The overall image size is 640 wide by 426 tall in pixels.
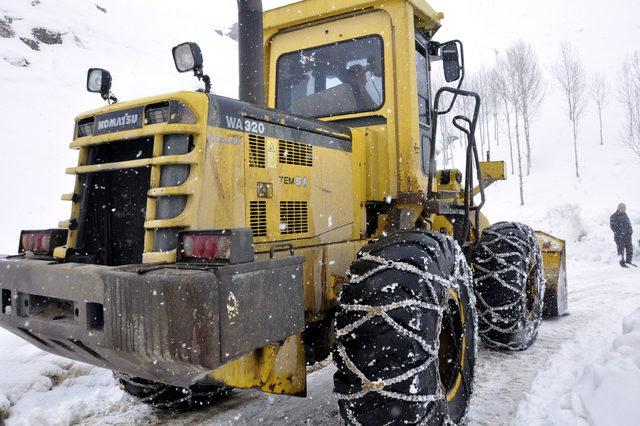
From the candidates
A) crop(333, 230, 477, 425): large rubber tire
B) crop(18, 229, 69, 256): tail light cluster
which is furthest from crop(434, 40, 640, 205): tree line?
crop(18, 229, 69, 256): tail light cluster

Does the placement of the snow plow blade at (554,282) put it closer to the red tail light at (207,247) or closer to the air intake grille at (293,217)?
the air intake grille at (293,217)

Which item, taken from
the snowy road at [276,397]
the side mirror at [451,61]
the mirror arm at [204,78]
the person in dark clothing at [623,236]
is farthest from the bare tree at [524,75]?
the mirror arm at [204,78]

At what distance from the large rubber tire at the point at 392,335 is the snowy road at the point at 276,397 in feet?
3.53

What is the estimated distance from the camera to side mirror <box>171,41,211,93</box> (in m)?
2.90

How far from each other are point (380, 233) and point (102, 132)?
2297 mm

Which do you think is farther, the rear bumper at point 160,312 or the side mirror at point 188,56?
the side mirror at point 188,56

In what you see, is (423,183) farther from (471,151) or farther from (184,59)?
(184,59)

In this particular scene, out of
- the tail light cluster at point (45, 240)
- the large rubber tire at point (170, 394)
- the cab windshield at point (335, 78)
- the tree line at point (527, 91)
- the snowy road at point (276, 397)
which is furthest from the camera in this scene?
the tree line at point (527, 91)

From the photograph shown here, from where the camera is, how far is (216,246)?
240cm

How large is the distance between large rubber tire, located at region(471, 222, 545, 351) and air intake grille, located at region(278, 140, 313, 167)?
2.66 m

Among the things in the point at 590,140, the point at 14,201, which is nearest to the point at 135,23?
the point at 14,201

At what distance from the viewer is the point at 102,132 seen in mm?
3037

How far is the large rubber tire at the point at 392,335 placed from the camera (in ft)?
9.17

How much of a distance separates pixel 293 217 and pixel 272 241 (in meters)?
0.28
